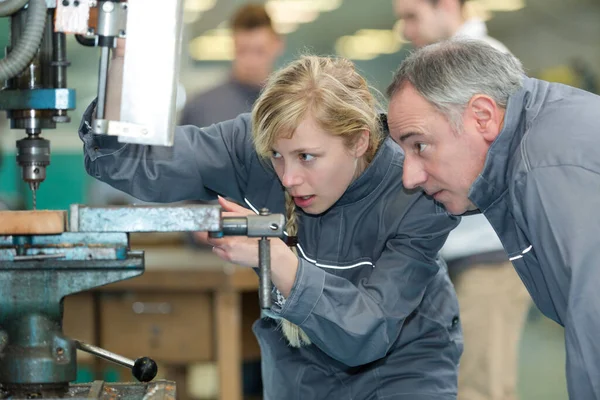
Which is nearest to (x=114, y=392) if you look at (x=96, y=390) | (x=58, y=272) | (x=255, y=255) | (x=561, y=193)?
(x=96, y=390)

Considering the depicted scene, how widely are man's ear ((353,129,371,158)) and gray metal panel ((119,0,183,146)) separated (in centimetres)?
57

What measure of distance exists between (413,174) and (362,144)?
0.23 metres

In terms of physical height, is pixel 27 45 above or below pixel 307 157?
above

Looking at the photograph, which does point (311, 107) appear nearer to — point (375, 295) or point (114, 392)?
point (375, 295)

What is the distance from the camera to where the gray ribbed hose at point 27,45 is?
1316 mm

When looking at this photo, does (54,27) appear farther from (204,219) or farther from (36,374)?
(36,374)

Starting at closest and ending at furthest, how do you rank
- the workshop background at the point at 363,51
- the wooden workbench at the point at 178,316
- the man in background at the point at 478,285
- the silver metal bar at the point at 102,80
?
1. the silver metal bar at the point at 102,80
2. the man in background at the point at 478,285
3. the wooden workbench at the point at 178,316
4. the workshop background at the point at 363,51

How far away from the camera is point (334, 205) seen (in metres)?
1.75

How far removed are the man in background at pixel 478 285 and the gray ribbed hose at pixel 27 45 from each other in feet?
5.06

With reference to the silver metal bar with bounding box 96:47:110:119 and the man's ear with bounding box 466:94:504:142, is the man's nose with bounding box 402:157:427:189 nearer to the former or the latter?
the man's ear with bounding box 466:94:504:142

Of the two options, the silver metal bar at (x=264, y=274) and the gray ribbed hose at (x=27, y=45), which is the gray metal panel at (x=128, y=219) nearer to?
the silver metal bar at (x=264, y=274)

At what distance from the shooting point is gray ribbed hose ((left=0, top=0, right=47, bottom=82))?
4.32 feet

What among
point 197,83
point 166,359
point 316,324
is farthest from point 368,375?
point 197,83

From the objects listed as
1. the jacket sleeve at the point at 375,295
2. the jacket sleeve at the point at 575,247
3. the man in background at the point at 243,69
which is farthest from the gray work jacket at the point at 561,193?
the man in background at the point at 243,69
